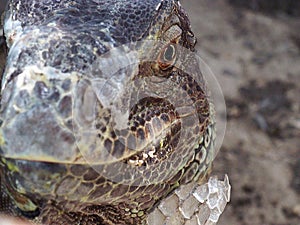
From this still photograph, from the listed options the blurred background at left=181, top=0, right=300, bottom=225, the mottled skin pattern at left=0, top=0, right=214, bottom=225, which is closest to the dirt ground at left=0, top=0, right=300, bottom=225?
the blurred background at left=181, top=0, right=300, bottom=225

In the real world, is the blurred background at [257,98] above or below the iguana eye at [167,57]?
below

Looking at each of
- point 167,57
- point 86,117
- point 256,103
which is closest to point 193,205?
point 167,57

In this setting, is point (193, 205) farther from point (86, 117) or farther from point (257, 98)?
point (257, 98)

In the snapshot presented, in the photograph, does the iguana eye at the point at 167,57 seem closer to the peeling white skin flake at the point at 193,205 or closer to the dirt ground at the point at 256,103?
the peeling white skin flake at the point at 193,205

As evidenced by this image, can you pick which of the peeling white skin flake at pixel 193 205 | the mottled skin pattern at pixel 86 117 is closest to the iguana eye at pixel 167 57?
the mottled skin pattern at pixel 86 117

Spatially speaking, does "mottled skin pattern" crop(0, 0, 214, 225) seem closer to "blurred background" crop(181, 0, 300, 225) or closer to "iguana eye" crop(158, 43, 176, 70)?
"iguana eye" crop(158, 43, 176, 70)

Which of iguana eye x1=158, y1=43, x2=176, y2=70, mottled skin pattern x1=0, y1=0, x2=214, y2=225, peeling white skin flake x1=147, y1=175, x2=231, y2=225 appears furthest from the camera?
peeling white skin flake x1=147, y1=175, x2=231, y2=225

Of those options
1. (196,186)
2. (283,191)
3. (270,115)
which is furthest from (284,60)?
(196,186)
